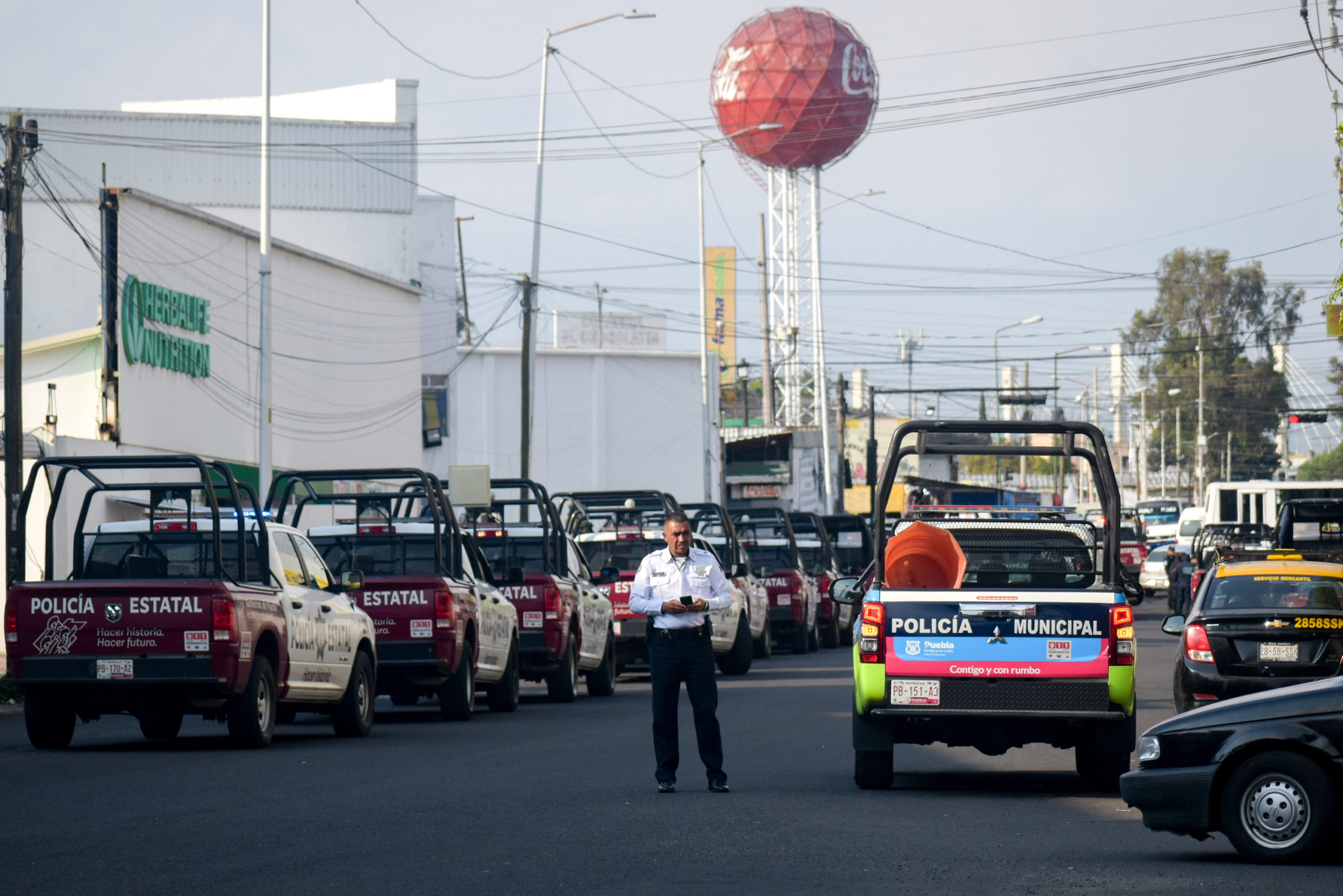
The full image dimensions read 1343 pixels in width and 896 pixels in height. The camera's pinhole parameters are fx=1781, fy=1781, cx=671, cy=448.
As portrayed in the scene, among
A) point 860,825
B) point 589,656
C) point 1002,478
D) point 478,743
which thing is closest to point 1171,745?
point 860,825

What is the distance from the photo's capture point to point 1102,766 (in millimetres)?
11516

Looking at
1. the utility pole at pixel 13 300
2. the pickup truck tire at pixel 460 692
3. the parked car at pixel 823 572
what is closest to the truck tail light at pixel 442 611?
the pickup truck tire at pixel 460 692

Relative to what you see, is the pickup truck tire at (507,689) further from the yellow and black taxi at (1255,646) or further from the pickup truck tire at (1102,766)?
the pickup truck tire at (1102,766)

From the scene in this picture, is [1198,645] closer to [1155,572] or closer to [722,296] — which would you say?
[1155,572]

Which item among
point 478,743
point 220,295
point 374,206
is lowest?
point 478,743

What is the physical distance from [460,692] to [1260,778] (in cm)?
1026

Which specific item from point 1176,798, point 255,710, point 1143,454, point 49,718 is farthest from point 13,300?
point 1143,454

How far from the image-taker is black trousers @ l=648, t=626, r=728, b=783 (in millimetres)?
11039

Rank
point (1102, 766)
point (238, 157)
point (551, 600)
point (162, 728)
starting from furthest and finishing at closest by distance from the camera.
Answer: point (238, 157)
point (551, 600)
point (162, 728)
point (1102, 766)

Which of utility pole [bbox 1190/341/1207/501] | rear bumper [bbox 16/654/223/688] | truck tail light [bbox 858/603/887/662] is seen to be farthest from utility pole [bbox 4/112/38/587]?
utility pole [bbox 1190/341/1207/501]

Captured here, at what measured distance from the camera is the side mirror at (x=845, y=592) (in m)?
12.2

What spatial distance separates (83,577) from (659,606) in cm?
537

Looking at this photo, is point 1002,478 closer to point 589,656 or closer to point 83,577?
point 589,656

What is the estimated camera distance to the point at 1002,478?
121 meters
